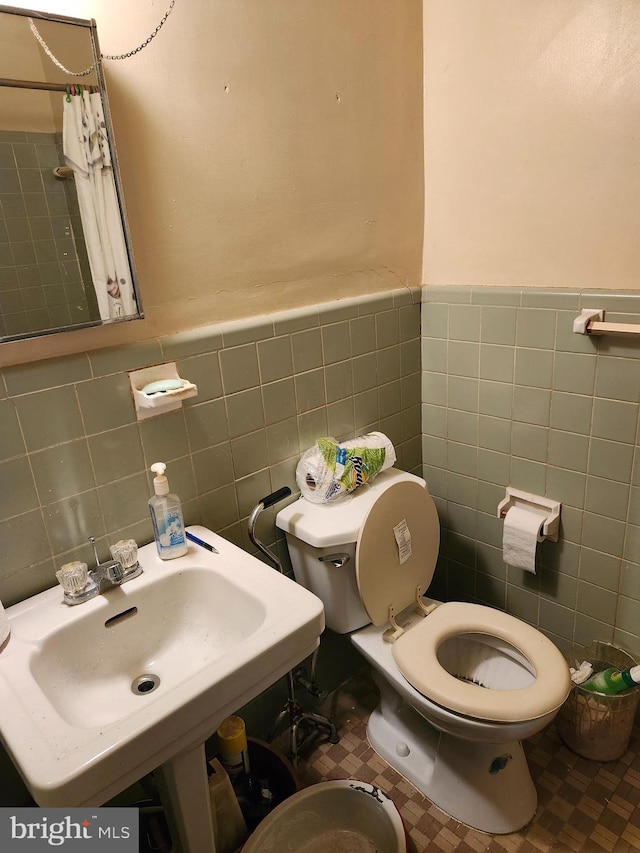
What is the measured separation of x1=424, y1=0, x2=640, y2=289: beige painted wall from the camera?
4.45 ft

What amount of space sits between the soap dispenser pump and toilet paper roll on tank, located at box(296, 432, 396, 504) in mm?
410

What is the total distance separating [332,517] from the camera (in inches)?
58.6

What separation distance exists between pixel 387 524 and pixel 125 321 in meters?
0.83

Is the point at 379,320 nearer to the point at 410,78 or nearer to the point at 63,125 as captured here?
the point at 410,78

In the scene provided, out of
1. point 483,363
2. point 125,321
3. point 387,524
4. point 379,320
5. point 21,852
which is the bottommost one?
point 21,852

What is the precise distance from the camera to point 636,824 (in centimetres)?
146

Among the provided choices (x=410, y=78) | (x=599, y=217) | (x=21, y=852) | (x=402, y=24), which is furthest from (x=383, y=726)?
(x=402, y=24)

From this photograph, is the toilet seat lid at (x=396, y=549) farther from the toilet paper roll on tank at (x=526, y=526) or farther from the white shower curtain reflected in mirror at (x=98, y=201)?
the white shower curtain reflected in mirror at (x=98, y=201)

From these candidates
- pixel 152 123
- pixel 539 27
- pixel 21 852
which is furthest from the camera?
pixel 539 27

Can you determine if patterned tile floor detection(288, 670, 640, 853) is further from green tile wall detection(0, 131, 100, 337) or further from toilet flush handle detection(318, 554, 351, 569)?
green tile wall detection(0, 131, 100, 337)

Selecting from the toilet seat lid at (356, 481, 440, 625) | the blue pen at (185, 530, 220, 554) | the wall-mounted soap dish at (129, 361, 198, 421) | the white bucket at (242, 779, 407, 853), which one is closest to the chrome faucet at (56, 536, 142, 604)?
the blue pen at (185, 530, 220, 554)

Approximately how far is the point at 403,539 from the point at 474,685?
1.35ft
